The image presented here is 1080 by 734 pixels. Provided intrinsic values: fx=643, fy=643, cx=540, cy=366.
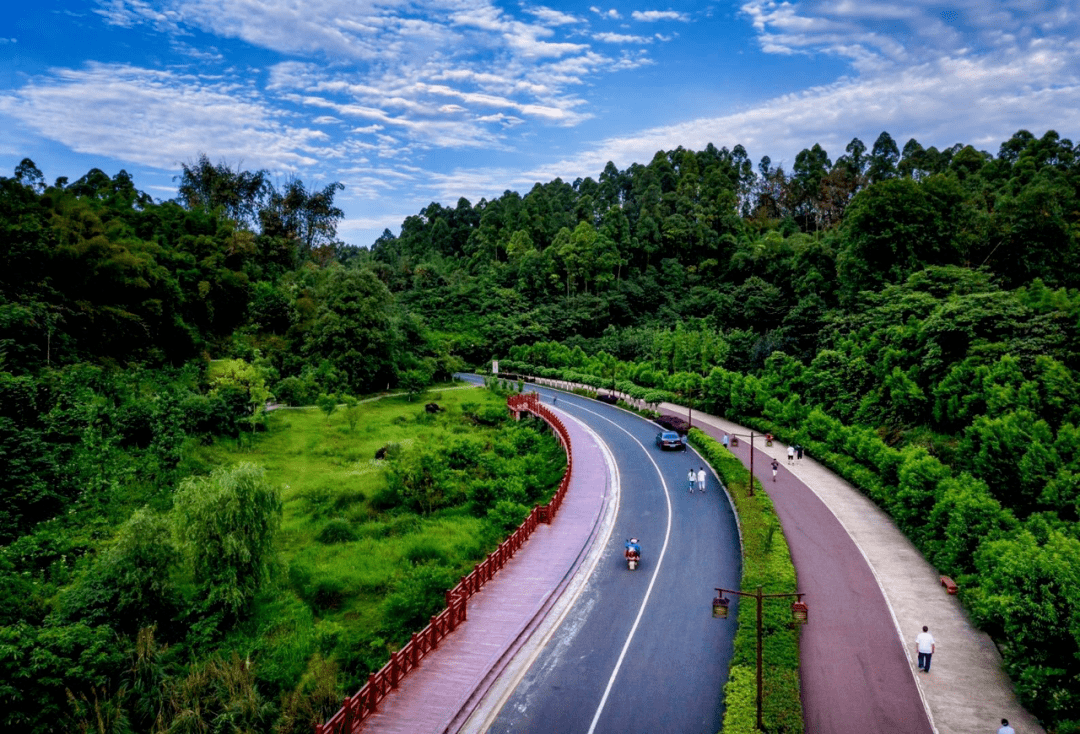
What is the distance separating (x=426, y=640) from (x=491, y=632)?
1903mm

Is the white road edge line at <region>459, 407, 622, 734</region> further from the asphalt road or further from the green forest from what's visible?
the green forest

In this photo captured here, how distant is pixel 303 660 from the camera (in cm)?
1670

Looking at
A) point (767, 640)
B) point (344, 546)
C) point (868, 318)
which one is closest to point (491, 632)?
point (767, 640)

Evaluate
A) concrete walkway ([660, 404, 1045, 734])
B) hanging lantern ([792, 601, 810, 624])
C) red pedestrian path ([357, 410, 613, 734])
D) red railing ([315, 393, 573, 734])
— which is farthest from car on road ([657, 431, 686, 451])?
hanging lantern ([792, 601, 810, 624])

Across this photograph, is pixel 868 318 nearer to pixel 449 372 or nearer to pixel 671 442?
pixel 671 442

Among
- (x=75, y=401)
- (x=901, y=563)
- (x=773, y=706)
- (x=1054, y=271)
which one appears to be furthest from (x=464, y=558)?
(x=1054, y=271)

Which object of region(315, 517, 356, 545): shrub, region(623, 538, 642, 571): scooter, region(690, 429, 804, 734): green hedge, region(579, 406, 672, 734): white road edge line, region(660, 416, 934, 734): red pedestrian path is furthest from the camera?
region(315, 517, 356, 545): shrub

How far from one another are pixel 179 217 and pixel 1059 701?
5886 cm

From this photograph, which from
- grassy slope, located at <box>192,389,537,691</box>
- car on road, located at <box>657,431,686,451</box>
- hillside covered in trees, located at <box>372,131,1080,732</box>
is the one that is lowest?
grassy slope, located at <box>192,389,537,691</box>

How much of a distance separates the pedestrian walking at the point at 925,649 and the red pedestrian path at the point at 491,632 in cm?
937

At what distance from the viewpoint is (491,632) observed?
55.2ft

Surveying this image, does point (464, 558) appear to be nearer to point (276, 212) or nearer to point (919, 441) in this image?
point (919, 441)

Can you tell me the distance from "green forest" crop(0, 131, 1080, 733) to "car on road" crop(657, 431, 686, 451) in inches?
256

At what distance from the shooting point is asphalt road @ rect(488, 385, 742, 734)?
544 inches
